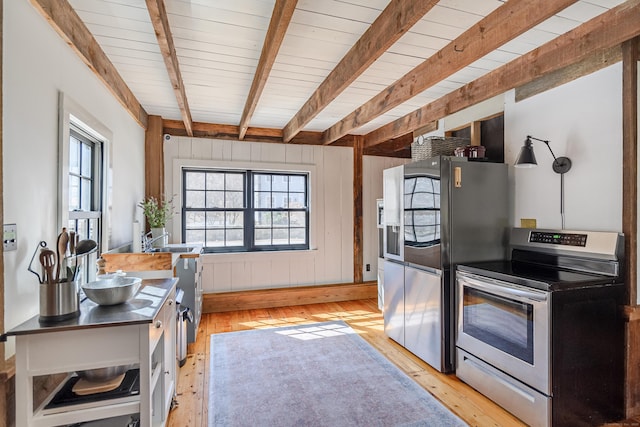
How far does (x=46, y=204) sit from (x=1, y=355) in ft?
2.56

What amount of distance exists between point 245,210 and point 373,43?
3.20m

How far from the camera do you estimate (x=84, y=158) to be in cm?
256

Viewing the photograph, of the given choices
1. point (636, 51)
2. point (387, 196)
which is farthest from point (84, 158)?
point (636, 51)

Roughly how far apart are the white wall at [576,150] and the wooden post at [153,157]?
3.94 metres

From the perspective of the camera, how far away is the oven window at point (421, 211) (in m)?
2.77

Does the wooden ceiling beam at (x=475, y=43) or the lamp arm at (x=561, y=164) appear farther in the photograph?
the lamp arm at (x=561, y=164)

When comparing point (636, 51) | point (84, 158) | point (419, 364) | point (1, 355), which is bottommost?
point (419, 364)

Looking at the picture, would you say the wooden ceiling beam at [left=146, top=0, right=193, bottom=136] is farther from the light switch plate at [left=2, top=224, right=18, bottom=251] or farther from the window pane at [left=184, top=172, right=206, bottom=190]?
the window pane at [left=184, top=172, right=206, bottom=190]

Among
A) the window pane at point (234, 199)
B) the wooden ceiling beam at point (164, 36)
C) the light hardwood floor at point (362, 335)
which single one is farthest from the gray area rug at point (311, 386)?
the wooden ceiling beam at point (164, 36)

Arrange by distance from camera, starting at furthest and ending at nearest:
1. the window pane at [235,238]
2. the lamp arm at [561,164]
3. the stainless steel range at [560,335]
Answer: the window pane at [235,238]
the lamp arm at [561,164]
the stainless steel range at [560,335]

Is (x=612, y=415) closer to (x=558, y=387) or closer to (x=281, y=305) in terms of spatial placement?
(x=558, y=387)

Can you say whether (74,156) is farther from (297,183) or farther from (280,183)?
(297,183)

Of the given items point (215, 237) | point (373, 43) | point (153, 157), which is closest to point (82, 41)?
point (373, 43)

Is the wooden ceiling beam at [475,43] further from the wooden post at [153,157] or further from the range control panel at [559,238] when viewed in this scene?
the wooden post at [153,157]
